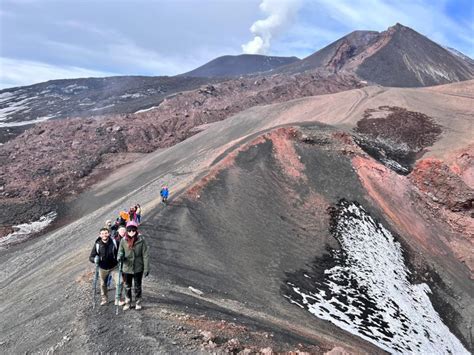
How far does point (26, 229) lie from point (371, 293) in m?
31.4

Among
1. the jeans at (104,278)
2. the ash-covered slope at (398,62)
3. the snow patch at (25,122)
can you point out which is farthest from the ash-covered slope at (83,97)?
the jeans at (104,278)

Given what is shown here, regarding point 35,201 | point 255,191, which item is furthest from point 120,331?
point 35,201

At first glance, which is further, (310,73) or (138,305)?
(310,73)

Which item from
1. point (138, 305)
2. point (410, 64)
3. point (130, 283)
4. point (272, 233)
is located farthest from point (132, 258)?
point (410, 64)

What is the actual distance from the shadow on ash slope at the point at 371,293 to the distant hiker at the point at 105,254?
9.32 metres

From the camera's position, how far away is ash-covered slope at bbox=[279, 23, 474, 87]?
128 m

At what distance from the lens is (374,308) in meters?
21.1

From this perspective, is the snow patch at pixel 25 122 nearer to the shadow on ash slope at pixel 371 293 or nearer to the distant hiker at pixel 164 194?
the distant hiker at pixel 164 194

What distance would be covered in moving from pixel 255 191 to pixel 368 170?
1164 centimetres

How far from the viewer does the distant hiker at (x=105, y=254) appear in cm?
1090

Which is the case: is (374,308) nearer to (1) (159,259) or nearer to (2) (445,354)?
(2) (445,354)

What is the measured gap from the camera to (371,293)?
22.5m

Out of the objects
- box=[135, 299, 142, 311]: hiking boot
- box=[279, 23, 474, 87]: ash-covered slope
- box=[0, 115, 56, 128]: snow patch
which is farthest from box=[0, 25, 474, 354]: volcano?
box=[279, 23, 474, 87]: ash-covered slope

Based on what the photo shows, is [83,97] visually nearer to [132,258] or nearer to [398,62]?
[398,62]
